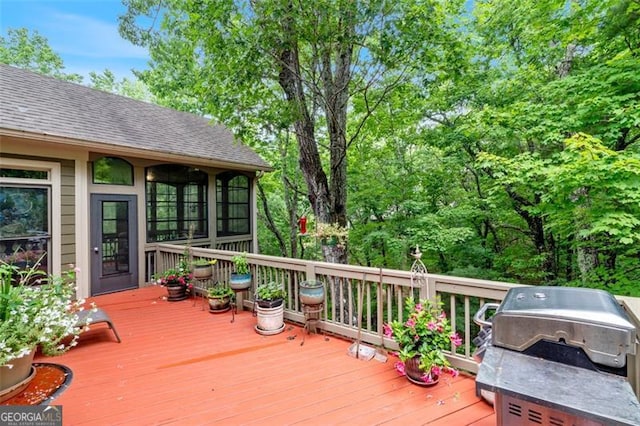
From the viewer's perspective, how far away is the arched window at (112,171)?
5.68 m

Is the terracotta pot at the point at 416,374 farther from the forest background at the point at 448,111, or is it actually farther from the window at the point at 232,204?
the window at the point at 232,204

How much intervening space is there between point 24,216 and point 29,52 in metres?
15.0

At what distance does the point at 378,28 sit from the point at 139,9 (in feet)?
17.8

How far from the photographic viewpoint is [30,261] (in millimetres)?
4836

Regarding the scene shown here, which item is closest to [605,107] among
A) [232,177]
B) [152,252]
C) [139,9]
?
[232,177]

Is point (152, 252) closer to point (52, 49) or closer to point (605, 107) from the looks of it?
point (605, 107)

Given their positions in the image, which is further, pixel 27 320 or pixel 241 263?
pixel 241 263

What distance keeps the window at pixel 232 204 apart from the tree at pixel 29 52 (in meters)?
12.2

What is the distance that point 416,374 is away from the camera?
2592 mm

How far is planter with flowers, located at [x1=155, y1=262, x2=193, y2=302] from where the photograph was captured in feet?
17.4

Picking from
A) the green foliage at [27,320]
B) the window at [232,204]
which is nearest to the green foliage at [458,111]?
the window at [232,204]

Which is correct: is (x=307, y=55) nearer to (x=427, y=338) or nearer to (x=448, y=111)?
(x=448, y=111)

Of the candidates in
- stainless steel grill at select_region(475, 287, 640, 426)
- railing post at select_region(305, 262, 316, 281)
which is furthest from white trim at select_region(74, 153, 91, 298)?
stainless steel grill at select_region(475, 287, 640, 426)

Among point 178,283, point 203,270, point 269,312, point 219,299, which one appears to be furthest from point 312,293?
point 178,283
